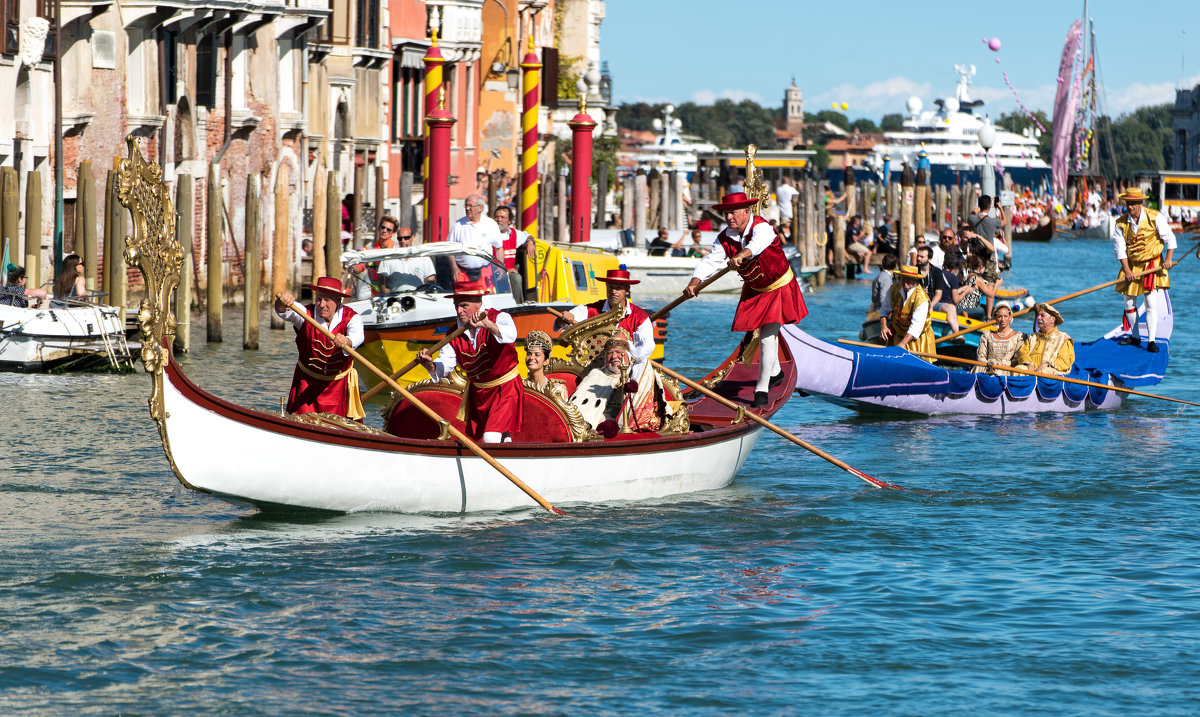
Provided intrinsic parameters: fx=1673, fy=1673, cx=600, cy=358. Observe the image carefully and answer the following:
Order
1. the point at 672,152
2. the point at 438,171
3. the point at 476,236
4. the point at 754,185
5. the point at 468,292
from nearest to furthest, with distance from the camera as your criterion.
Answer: the point at 468,292 → the point at 754,185 → the point at 476,236 → the point at 438,171 → the point at 672,152

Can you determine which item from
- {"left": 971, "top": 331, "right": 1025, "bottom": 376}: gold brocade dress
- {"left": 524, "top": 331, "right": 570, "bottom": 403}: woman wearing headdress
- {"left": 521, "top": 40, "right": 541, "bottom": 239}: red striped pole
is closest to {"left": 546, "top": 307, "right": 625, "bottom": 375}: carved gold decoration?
{"left": 524, "top": 331, "right": 570, "bottom": 403}: woman wearing headdress

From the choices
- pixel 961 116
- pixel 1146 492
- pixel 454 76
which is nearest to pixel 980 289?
pixel 1146 492

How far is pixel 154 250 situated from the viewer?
911cm

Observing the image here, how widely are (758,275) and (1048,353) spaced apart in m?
5.00

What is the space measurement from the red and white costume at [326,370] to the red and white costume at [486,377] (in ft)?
1.96

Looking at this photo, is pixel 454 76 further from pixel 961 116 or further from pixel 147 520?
pixel 961 116

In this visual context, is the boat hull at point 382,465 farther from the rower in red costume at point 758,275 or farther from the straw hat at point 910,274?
the straw hat at point 910,274

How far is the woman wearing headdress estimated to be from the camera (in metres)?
11.0

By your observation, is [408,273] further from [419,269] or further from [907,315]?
[907,315]

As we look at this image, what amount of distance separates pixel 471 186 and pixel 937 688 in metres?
31.0

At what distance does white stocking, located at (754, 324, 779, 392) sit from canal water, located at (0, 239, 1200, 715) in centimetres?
76

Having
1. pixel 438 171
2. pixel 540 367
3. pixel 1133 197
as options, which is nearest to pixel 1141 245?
pixel 1133 197

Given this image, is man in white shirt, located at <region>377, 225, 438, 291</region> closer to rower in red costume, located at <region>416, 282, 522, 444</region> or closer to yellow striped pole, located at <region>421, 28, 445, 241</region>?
yellow striped pole, located at <region>421, 28, 445, 241</region>

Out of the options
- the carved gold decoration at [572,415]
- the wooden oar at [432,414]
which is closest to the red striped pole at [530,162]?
the carved gold decoration at [572,415]
